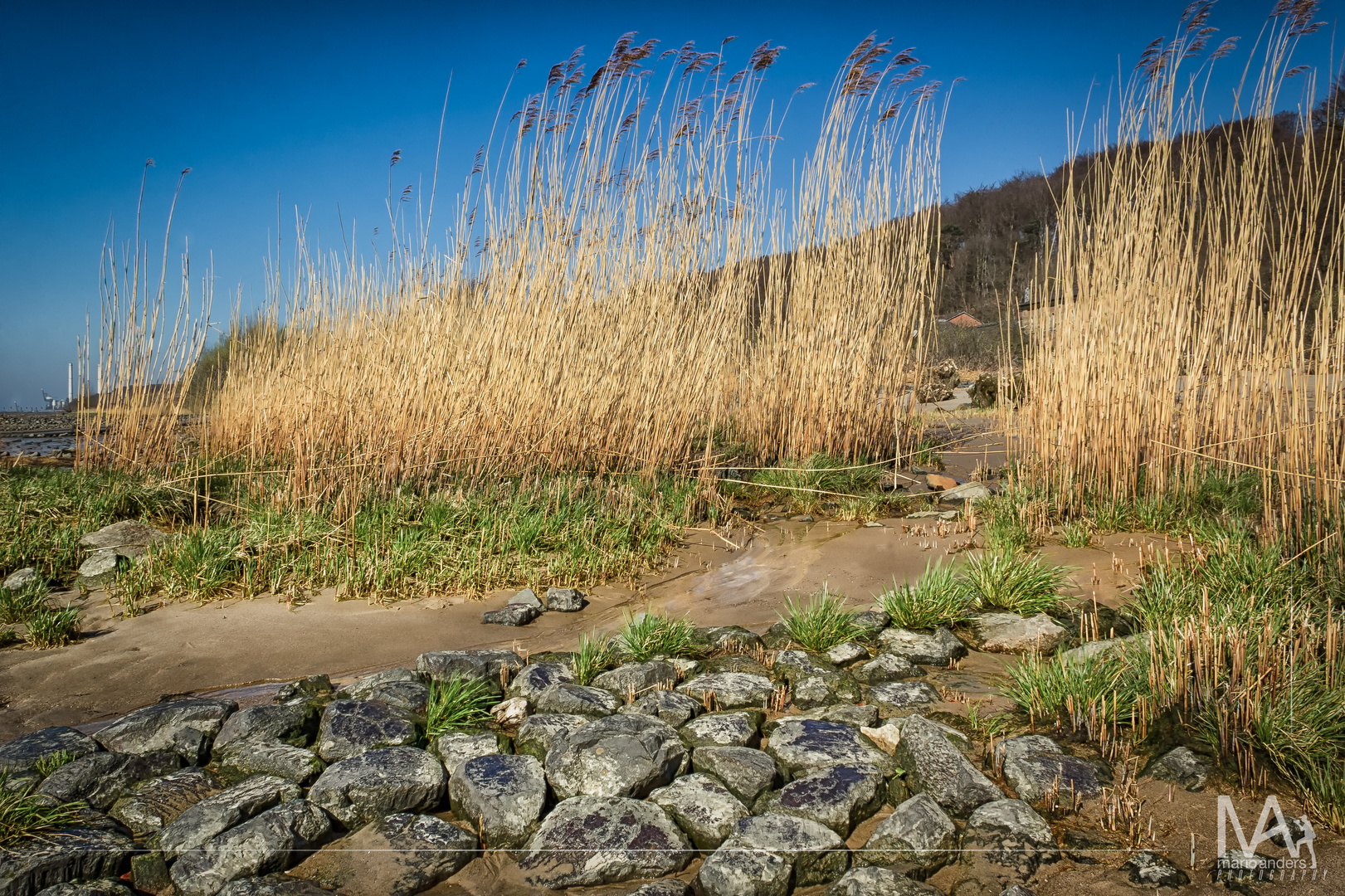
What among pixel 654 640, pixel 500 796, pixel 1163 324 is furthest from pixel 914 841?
pixel 1163 324

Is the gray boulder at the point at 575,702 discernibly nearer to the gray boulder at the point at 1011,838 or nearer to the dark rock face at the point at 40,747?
the gray boulder at the point at 1011,838

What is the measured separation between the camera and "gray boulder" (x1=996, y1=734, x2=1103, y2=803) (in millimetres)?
1998

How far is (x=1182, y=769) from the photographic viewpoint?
202cm

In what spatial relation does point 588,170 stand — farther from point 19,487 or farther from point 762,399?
point 19,487

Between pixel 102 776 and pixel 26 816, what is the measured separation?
0.26 metres

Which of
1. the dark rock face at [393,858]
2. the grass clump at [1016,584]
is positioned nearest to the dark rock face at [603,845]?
the dark rock face at [393,858]

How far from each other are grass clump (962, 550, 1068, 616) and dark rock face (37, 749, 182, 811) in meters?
3.02

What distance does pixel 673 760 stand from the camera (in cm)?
222

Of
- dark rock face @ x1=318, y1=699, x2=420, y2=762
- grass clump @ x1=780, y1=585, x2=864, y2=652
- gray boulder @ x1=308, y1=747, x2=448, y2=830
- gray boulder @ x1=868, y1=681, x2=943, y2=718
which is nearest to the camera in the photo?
gray boulder @ x1=308, y1=747, x2=448, y2=830

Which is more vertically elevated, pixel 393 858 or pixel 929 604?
pixel 929 604

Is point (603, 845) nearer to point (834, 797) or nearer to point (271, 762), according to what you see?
point (834, 797)

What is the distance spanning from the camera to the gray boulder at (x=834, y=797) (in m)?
1.97

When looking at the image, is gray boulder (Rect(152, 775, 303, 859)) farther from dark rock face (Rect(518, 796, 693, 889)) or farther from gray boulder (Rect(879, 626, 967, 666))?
gray boulder (Rect(879, 626, 967, 666))

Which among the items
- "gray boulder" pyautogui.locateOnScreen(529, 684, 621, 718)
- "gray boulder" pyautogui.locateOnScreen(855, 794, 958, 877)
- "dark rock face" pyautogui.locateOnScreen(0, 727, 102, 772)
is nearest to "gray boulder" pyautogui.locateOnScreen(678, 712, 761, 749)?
"gray boulder" pyautogui.locateOnScreen(529, 684, 621, 718)
